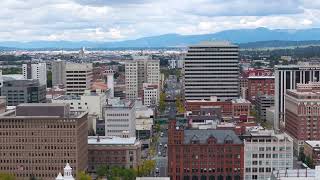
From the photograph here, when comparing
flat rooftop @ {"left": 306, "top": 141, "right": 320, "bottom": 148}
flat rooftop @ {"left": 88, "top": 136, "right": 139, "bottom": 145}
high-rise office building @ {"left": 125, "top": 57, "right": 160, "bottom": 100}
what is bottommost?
flat rooftop @ {"left": 306, "top": 141, "right": 320, "bottom": 148}

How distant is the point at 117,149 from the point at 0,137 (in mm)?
17255

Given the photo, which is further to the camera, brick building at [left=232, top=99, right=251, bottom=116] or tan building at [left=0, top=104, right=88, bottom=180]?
brick building at [left=232, top=99, right=251, bottom=116]

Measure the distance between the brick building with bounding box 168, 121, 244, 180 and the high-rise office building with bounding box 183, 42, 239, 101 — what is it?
216 feet

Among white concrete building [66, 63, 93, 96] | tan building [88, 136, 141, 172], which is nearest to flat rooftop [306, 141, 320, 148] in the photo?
tan building [88, 136, 141, 172]

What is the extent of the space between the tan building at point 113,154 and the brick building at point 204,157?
10855mm

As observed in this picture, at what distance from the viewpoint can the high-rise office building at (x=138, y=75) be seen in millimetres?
183875

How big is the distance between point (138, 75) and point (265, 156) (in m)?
104

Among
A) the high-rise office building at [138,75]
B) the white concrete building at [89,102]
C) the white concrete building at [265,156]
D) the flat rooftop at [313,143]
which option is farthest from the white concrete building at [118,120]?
the high-rise office building at [138,75]

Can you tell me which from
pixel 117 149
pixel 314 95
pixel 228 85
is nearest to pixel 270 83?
pixel 228 85

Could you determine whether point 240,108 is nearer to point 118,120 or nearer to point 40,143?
point 118,120

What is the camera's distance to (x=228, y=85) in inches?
6083

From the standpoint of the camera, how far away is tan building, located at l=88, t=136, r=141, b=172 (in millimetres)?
98188

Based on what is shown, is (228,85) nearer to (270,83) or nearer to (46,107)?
(270,83)

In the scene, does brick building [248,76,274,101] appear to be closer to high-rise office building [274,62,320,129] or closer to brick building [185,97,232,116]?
high-rise office building [274,62,320,129]
